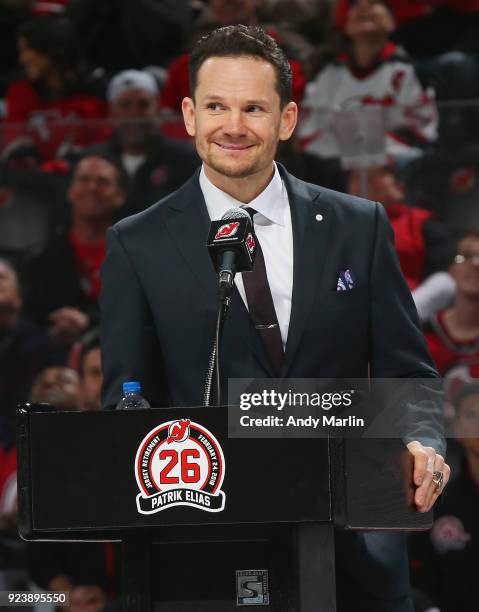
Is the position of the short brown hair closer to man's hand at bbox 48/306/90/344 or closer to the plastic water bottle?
the plastic water bottle

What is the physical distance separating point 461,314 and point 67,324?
1377mm

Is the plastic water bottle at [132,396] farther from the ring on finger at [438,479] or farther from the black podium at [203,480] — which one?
the ring on finger at [438,479]

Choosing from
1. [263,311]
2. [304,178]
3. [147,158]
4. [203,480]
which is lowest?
[203,480]

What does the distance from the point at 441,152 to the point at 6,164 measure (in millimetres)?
1559

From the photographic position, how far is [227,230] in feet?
6.77

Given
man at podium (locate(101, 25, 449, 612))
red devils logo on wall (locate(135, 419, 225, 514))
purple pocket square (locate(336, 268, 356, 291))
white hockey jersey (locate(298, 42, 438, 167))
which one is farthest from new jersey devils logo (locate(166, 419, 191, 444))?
white hockey jersey (locate(298, 42, 438, 167))

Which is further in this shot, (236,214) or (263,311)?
(263,311)

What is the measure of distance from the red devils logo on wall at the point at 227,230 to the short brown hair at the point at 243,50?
428mm

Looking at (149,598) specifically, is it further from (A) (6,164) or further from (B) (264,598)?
(A) (6,164)

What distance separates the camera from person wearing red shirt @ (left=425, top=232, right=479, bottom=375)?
406cm

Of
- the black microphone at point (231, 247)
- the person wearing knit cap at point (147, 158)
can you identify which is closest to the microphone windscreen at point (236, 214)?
the black microphone at point (231, 247)

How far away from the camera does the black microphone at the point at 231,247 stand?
6.64 ft

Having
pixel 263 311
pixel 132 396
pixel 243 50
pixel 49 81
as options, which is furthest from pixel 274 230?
pixel 49 81

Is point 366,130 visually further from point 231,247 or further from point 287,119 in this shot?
point 231,247
